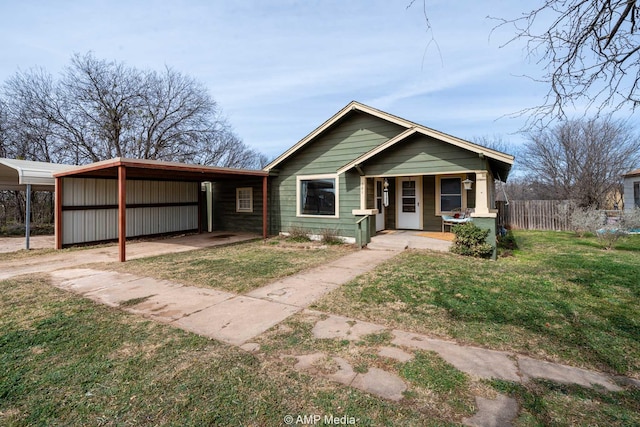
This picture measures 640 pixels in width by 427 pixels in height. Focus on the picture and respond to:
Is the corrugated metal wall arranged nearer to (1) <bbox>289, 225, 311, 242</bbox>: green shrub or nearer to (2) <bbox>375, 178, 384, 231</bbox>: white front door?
(1) <bbox>289, 225, 311, 242</bbox>: green shrub

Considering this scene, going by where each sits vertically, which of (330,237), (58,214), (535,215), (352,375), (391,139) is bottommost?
(352,375)

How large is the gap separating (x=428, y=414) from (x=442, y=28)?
11.4 feet

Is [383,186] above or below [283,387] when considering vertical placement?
above

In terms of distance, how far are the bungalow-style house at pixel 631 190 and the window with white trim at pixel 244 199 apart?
1866cm

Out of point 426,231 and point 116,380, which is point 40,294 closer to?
point 116,380

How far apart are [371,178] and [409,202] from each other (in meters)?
2.20

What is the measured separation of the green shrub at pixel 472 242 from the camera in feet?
24.1

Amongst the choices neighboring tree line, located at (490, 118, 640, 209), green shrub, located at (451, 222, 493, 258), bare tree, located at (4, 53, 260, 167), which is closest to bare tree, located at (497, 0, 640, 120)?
green shrub, located at (451, 222, 493, 258)

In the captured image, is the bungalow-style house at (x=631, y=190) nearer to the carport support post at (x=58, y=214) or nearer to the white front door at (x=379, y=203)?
the white front door at (x=379, y=203)

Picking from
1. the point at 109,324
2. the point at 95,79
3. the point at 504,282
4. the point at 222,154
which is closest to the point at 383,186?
the point at 504,282

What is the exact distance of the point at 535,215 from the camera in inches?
569

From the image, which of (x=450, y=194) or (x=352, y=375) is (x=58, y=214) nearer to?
(x=352, y=375)

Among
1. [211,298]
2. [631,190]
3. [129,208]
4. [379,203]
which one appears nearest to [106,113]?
[129,208]

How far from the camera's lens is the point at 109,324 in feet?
12.1
